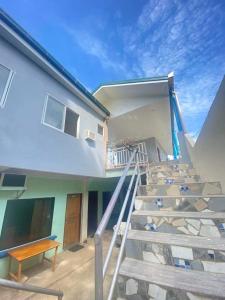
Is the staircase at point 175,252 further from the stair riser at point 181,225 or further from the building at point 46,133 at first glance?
the building at point 46,133

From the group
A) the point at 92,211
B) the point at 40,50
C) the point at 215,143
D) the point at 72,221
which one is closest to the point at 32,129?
the point at 40,50

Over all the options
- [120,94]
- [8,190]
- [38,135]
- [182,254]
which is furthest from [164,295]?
[120,94]

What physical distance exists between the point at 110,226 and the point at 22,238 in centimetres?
512

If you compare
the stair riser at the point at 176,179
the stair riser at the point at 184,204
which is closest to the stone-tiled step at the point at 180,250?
the stair riser at the point at 184,204

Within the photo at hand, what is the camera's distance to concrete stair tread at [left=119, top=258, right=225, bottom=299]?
1.08m

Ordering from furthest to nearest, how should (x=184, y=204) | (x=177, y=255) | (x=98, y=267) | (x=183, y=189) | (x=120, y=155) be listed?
(x=120, y=155) → (x=183, y=189) → (x=184, y=204) → (x=177, y=255) → (x=98, y=267)

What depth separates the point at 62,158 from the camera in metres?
3.86

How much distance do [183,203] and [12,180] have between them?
12.9ft

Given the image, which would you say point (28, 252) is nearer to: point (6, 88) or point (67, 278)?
point (67, 278)

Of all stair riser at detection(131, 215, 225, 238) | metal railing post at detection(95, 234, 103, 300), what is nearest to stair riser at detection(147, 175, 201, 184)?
stair riser at detection(131, 215, 225, 238)

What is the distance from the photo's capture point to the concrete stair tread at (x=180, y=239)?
137cm

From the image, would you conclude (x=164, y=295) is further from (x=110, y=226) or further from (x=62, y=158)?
(x=110, y=226)

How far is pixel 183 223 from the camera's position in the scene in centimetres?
172

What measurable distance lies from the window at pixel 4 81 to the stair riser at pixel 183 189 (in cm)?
316
